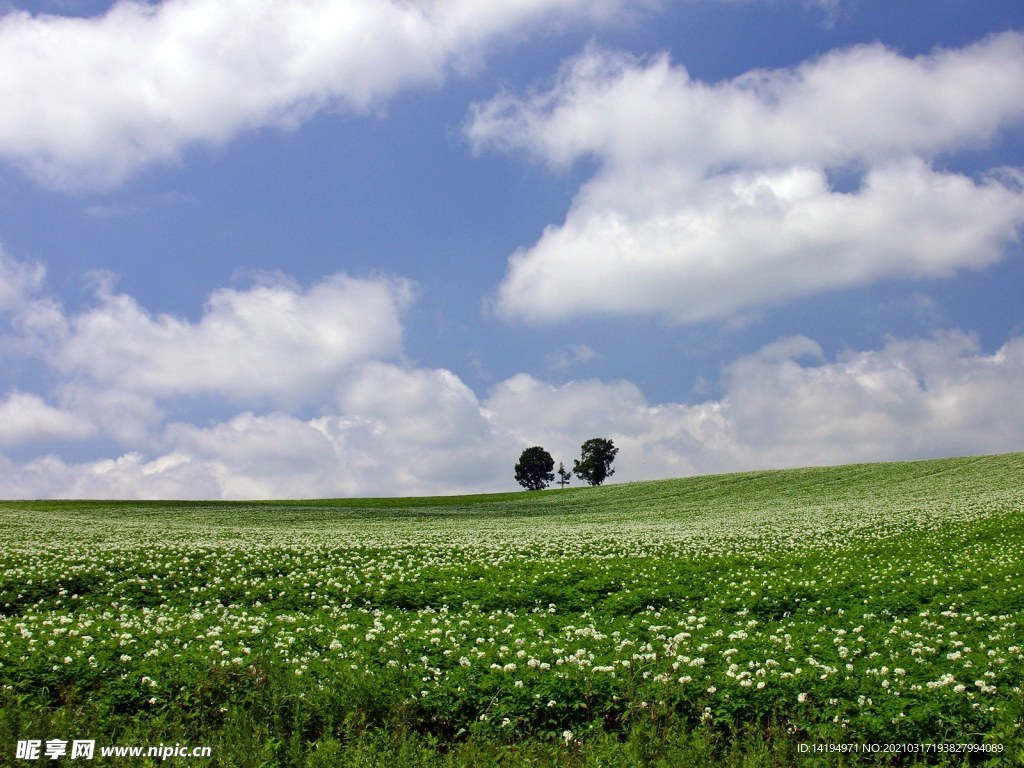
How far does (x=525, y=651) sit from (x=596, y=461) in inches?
5366

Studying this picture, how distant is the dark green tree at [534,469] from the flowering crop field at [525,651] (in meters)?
118

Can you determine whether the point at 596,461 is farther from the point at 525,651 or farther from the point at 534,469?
the point at 525,651

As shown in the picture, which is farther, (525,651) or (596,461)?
(596,461)

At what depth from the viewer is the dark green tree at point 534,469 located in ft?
486

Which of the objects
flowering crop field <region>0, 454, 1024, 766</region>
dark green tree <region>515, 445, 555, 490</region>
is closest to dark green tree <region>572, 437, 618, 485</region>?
dark green tree <region>515, 445, 555, 490</region>

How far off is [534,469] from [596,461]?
44.5ft

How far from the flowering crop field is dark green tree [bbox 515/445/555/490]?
118 m

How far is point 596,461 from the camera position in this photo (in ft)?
Result: 481

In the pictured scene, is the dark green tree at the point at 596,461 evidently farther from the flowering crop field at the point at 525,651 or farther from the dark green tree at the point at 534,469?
the flowering crop field at the point at 525,651

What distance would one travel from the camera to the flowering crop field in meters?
8.48

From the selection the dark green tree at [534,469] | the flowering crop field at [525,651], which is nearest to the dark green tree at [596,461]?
the dark green tree at [534,469]

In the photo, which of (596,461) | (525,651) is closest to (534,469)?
(596,461)

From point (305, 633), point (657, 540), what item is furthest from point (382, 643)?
point (657, 540)

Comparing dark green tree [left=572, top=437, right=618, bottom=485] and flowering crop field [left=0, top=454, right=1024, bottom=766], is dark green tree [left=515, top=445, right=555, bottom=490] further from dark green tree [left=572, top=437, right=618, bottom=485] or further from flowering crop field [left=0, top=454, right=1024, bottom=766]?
flowering crop field [left=0, top=454, right=1024, bottom=766]
